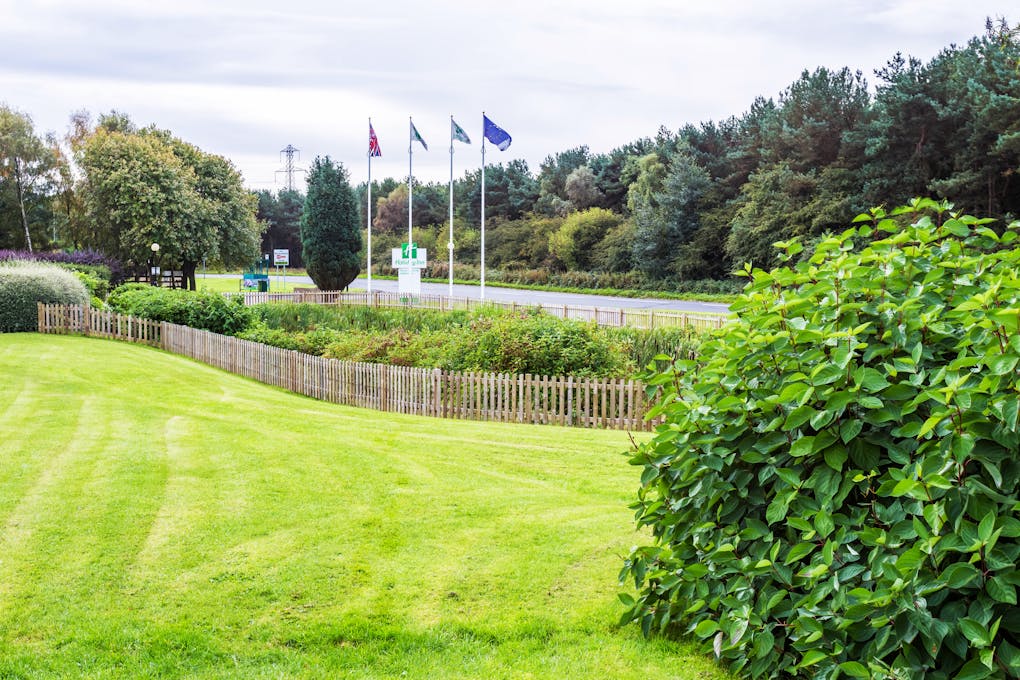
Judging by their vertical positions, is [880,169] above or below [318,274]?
above

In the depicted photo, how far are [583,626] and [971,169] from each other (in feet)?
128

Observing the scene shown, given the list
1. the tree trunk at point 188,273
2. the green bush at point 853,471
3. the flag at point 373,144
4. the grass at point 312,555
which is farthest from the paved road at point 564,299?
the green bush at point 853,471

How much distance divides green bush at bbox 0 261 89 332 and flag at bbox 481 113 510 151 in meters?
17.8

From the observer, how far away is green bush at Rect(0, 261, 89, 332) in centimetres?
2461

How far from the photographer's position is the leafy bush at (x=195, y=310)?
2711 centimetres

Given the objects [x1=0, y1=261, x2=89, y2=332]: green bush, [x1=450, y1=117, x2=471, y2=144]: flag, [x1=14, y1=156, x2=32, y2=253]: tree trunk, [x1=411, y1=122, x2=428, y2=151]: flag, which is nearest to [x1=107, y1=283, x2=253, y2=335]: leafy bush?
[x1=0, y1=261, x2=89, y2=332]: green bush

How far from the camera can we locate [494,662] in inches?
186

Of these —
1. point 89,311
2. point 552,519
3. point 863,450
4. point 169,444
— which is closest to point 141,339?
point 89,311

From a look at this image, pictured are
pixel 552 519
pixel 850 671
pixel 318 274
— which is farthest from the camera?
pixel 318 274

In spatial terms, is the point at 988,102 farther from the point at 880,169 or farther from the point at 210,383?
the point at 210,383

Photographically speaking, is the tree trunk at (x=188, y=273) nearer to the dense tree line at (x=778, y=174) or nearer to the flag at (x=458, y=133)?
the flag at (x=458, y=133)

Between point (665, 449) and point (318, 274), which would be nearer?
point (665, 449)

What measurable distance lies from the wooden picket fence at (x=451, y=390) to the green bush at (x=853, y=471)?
7506 millimetres

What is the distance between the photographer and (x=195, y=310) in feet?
89.0
